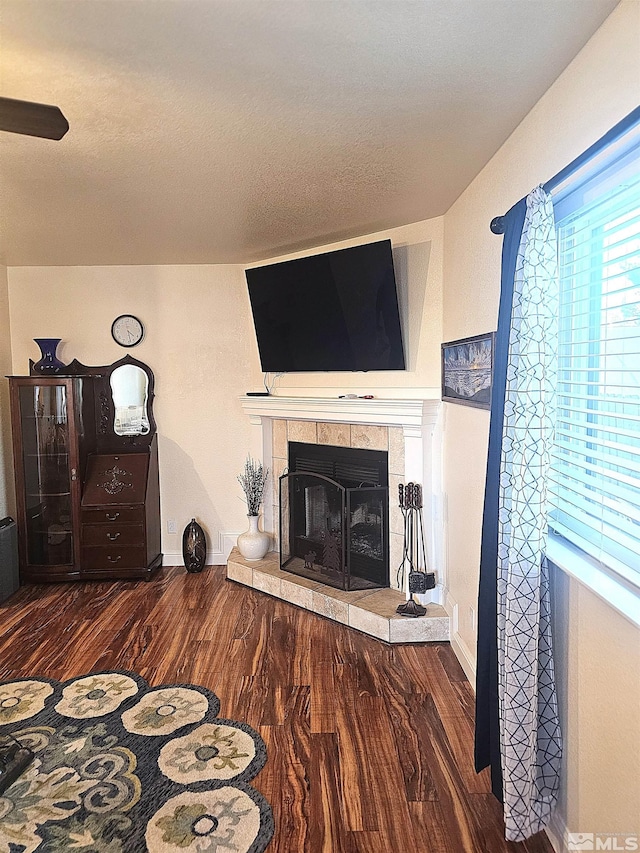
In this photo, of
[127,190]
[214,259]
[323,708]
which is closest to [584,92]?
[127,190]

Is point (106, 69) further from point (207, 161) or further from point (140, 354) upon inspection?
point (140, 354)

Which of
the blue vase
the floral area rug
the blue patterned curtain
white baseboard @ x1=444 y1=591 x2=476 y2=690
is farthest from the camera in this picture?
the blue vase

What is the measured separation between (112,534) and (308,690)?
242cm

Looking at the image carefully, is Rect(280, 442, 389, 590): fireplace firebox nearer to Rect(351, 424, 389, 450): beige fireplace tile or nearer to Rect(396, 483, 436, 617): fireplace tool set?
Rect(351, 424, 389, 450): beige fireplace tile

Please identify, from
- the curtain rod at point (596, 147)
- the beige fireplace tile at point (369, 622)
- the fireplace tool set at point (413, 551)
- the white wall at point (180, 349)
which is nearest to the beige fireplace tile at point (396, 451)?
the fireplace tool set at point (413, 551)

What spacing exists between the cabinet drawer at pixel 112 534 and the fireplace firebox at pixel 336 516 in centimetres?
116

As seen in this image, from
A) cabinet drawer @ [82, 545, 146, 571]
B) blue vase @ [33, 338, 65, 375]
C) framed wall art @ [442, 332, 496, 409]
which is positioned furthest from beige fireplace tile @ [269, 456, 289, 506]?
blue vase @ [33, 338, 65, 375]

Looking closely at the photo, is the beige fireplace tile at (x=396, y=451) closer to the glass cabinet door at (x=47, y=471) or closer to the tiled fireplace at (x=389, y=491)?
the tiled fireplace at (x=389, y=491)

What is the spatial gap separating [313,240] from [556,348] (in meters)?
2.78

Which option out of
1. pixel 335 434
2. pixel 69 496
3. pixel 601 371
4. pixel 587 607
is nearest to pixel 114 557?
pixel 69 496

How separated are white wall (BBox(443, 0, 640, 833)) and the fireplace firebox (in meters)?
1.43

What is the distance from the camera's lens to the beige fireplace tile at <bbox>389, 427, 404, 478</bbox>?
416 centimetres

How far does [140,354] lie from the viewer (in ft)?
17.5

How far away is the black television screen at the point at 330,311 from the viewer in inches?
161
